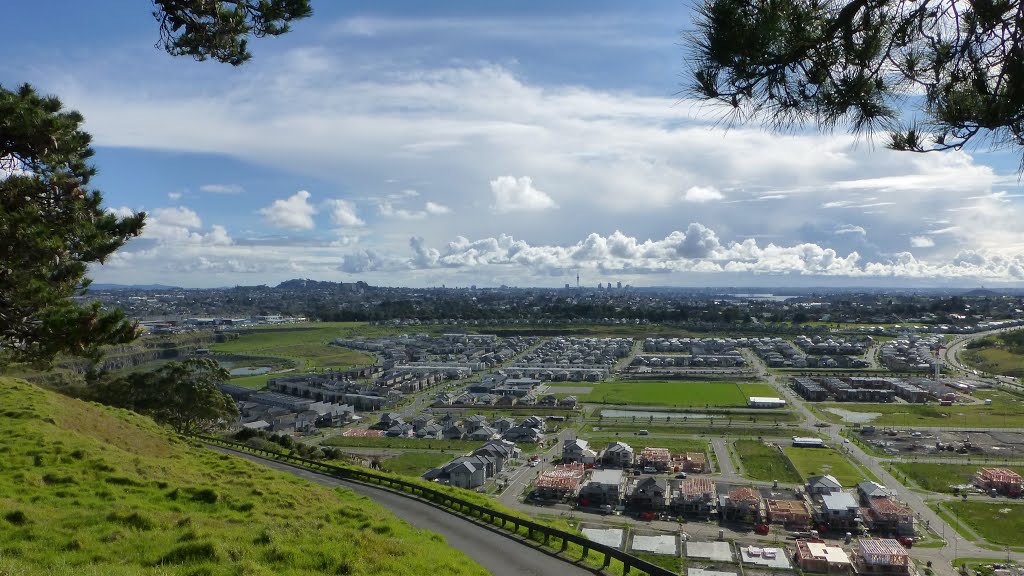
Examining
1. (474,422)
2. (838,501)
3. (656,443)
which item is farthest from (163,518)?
(474,422)

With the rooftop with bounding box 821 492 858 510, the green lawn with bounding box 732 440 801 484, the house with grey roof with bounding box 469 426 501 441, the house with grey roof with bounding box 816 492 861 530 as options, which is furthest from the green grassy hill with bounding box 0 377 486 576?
the house with grey roof with bounding box 469 426 501 441

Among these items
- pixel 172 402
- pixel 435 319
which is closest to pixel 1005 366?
pixel 172 402

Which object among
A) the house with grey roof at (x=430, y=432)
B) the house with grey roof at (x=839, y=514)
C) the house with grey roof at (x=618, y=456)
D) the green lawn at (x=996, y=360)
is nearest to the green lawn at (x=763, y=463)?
the house with grey roof at (x=839, y=514)

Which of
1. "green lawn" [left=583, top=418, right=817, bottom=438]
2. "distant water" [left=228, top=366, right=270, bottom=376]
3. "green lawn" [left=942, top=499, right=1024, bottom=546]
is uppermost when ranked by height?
"distant water" [left=228, top=366, right=270, bottom=376]

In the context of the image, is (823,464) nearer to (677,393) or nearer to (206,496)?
(677,393)

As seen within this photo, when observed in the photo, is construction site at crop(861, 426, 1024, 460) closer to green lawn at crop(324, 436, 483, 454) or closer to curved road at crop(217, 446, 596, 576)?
green lawn at crop(324, 436, 483, 454)
